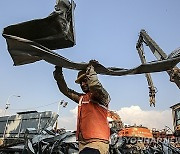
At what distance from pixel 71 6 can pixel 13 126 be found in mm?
9411

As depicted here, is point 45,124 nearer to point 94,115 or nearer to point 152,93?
point 152,93

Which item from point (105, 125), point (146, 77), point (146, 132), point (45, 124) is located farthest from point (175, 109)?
point (105, 125)

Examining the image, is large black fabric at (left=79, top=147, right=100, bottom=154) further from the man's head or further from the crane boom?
the crane boom

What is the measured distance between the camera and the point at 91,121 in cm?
300

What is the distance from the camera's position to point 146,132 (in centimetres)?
1373

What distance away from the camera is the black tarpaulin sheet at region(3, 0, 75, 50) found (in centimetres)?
326

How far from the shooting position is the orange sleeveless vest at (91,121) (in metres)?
2.96

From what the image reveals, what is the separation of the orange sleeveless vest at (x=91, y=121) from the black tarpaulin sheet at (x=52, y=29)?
2.98ft

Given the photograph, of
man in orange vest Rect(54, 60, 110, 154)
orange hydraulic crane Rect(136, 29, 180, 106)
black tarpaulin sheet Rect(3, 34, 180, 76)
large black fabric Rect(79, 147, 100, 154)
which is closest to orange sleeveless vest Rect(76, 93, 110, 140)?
man in orange vest Rect(54, 60, 110, 154)

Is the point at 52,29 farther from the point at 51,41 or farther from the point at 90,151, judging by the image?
the point at 90,151

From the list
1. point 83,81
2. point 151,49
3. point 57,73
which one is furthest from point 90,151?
point 151,49

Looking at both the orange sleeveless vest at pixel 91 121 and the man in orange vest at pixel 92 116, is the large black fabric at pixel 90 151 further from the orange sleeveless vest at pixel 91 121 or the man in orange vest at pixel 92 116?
the orange sleeveless vest at pixel 91 121

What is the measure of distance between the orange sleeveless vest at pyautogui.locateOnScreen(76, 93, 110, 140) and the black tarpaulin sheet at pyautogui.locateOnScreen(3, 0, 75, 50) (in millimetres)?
909

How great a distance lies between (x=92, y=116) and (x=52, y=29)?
1.26m
